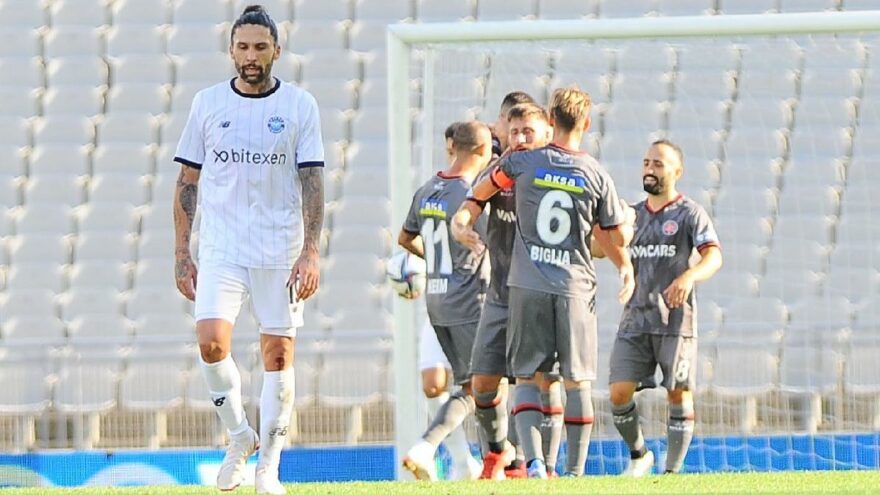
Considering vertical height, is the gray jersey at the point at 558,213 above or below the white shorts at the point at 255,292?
above

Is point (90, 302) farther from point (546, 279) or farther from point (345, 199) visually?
point (546, 279)

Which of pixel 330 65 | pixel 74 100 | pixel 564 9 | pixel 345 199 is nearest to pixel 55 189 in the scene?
pixel 74 100

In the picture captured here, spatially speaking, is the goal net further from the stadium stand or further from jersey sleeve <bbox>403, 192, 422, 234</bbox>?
jersey sleeve <bbox>403, 192, 422, 234</bbox>

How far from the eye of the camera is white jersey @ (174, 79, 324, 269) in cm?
618

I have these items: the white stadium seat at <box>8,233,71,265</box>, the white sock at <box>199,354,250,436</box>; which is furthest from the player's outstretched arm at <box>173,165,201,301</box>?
the white stadium seat at <box>8,233,71,265</box>

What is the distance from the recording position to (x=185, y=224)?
6191 mm

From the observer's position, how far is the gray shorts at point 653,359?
8.10 meters

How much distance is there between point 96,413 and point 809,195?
481cm

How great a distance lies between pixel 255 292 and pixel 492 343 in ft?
5.49

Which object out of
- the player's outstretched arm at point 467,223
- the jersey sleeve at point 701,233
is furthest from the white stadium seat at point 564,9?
the player's outstretched arm at point 467,223

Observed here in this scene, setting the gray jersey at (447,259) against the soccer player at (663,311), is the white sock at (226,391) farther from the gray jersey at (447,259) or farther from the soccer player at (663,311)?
the soccer player at (663,311)

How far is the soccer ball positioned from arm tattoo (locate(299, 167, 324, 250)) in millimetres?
2255

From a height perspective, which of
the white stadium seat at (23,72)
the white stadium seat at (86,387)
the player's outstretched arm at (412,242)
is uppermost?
the white stadium seat at (23,72)

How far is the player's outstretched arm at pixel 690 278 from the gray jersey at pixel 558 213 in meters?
0.64
